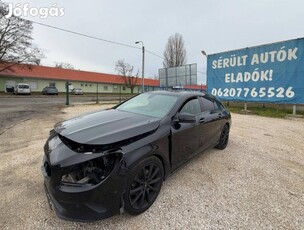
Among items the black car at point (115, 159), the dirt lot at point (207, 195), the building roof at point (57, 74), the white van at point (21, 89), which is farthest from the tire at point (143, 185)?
the building roof at point (57, 74)

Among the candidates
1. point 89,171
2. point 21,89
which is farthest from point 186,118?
point 21,89

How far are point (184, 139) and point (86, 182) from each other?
163cm

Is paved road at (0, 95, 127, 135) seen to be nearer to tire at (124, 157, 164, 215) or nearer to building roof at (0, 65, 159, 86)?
tire at (124, 157, 164, 215)

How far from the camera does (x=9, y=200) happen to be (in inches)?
97.2

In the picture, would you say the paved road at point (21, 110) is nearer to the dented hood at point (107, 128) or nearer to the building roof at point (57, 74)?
the dented hood at point (107, 128)

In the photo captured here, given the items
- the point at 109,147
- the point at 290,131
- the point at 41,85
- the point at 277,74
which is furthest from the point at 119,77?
the point at 109,147

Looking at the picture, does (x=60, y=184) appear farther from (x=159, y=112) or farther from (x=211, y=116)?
(x=211, y=116)

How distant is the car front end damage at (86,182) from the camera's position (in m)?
1.81

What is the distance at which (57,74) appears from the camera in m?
36.4

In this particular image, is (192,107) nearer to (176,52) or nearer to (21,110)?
(21,110)

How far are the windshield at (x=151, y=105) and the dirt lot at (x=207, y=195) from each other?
114cm

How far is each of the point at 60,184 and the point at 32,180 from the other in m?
1.52

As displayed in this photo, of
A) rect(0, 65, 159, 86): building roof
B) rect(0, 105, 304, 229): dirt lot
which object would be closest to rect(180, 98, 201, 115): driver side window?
rect(0, 105, 304, 229): dirt lot

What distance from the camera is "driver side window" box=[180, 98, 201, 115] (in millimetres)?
3200
